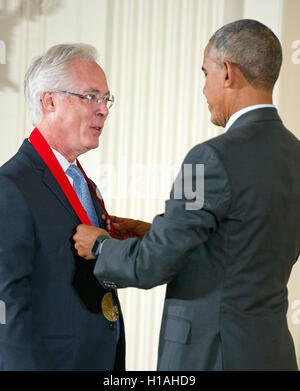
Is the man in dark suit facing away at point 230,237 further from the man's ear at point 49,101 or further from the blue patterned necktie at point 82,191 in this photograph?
the man's ear at point 49,101

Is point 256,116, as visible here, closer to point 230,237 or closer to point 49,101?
point 230,237

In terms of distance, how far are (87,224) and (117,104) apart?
7.39 ft

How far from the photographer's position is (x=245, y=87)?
180 centimetres

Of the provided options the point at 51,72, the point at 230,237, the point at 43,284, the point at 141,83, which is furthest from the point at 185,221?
the point at 141,83

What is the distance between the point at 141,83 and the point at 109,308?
2.31 m

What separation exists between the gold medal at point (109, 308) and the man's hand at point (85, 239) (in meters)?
0.22

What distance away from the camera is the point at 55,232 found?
1902 mm

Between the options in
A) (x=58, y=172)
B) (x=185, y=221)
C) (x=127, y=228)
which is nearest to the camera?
(x=185, y=221)

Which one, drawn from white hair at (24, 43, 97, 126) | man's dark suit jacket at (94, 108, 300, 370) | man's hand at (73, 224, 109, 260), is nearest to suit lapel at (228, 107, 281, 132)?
man's dark suit jacket at (94, 108, 300, 370)

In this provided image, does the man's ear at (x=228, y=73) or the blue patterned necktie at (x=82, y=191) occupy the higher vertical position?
the man's ear at (x=228, y=73)

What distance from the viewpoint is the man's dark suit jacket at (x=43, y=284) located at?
180 cm

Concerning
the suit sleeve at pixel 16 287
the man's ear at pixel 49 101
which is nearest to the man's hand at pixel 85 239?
the suit sleeve at pixel 16 287

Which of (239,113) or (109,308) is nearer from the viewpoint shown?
(239,113)

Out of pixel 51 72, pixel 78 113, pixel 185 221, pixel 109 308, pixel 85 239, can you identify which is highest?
pixel 51 72
